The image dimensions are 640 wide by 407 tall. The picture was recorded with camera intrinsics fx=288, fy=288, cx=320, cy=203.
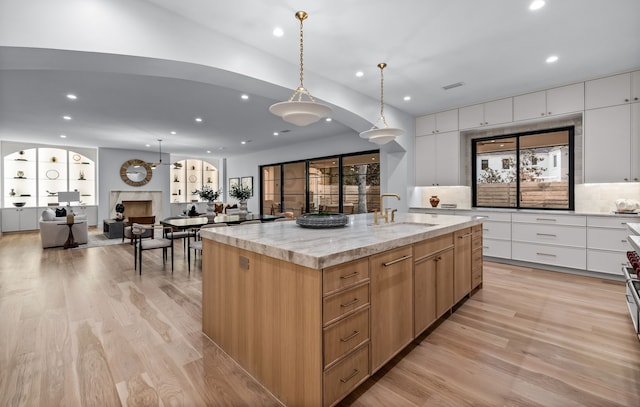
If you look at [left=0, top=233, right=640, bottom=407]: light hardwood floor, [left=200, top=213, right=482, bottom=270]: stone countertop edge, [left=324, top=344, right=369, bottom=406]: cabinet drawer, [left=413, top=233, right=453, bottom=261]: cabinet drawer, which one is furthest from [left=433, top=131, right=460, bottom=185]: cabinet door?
[left=324, top=344, right=369, bottom=406]: cabinet drawer

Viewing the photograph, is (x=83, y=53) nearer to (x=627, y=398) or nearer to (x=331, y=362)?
(x=331, y=362)

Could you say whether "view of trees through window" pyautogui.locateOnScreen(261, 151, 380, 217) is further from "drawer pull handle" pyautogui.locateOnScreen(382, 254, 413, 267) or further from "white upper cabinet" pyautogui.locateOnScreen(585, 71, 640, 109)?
A: "drawer pull handle" pyautogui.locateOnScreen(382, 254, 413, 267)

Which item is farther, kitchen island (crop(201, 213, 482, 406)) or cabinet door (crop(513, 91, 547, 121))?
cabinet door (crop(513, 91, 547, 121))

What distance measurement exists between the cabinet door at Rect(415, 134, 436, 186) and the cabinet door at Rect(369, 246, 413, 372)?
4.07 m

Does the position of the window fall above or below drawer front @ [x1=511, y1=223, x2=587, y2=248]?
above

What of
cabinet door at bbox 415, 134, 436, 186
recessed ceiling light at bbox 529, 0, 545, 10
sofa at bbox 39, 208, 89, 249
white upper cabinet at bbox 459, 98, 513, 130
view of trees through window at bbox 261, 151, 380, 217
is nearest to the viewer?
recessed ceiling light at bbox 529, 0, 545, 10

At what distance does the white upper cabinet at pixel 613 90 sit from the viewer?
386 cm

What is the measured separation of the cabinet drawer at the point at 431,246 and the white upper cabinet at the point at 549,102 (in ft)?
11.1

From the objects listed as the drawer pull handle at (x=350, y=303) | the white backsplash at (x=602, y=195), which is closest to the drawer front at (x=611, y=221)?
the white backsplash at (x=602, y=195)

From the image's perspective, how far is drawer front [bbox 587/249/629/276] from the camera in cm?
383

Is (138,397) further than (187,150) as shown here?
No

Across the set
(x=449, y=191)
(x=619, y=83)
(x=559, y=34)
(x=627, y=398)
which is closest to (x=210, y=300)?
(x=627, y=398)

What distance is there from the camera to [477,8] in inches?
104

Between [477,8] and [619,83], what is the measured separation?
2.97 meters
